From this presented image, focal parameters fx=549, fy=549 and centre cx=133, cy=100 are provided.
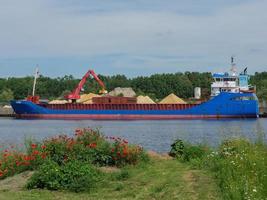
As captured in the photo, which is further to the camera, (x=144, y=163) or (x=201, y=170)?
(x=144, y=163)

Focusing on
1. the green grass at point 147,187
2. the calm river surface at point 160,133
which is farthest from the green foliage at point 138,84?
the green grass at point 147,187

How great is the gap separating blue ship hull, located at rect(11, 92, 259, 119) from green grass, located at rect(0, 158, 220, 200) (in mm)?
65464

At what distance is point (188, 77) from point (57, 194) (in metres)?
160

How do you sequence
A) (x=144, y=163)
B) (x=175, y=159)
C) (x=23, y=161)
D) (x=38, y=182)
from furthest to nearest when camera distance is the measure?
(x=175, y=159)
(x=144, y=163)
(x=23, y=161)
(x=38, y=182)

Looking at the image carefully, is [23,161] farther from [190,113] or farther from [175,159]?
[190,113]

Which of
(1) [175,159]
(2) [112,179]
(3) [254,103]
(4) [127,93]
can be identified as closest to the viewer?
(2) [112,179]

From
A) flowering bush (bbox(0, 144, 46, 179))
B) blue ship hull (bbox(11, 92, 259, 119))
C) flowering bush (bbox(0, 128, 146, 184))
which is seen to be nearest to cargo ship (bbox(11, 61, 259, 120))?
blue ship hull (bbox(11, 92, 259, 119))

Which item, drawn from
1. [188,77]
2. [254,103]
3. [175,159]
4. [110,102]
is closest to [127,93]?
[188,77]

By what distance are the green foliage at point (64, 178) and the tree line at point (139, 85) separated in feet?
456

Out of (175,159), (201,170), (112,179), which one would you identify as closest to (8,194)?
(112,179)

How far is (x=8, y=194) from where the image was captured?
1068 cm

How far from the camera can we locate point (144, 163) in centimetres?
1450

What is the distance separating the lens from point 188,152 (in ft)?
50.5

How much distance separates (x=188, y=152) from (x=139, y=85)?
153974 mm
